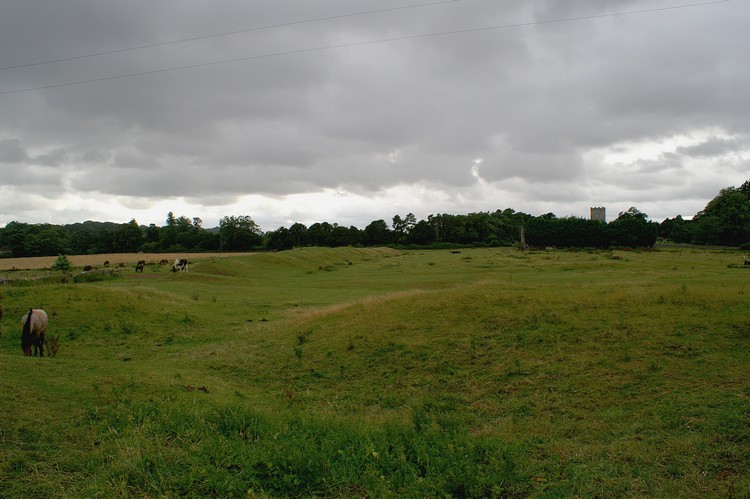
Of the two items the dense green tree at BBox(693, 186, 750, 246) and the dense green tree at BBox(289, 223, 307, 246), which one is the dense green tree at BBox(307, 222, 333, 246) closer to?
the dense green tree at BBox(289, 223, 307, 246)

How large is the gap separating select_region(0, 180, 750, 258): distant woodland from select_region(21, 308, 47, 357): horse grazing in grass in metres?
111

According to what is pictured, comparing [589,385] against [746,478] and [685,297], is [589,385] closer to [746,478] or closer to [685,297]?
[746,478]

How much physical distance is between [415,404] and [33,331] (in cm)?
1304

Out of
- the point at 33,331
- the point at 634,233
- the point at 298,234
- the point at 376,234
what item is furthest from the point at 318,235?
the point at 33,331

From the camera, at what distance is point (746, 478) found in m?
5.38

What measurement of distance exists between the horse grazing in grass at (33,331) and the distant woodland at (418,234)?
11083 cm

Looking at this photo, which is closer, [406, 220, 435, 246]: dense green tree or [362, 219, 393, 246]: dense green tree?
[406, 220, 435, 246]: dense green tree

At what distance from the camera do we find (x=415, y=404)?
30.7 ft

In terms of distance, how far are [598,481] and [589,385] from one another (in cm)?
403

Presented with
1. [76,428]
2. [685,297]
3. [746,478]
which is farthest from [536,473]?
[685,297]

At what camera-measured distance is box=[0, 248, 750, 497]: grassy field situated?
5.48 meters

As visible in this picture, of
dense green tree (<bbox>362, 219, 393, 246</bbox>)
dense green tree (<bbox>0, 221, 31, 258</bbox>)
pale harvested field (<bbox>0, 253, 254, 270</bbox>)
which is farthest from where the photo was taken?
dense green tree (<bbox>362, 219, 393, 246</bbox>)

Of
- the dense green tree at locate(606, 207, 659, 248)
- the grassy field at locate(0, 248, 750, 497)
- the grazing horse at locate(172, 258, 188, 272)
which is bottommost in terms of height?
the grassy field at locate(0, 248, 750, 497)

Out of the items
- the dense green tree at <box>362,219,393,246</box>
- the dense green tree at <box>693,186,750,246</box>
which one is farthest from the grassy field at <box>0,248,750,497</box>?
the dense green tree at <box>362,219,393,246</box>
